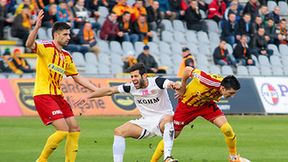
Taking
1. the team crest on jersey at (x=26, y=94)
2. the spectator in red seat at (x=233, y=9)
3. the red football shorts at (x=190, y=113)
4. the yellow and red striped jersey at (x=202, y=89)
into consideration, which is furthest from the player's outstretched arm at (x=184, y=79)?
the spectator in red seat at (x=233, y=9)

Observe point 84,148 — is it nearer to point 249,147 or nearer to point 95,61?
point 249,147

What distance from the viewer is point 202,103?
1435cm

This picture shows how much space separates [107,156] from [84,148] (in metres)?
1.53

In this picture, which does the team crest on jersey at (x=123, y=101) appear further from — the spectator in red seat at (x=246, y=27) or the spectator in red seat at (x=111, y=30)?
the spectator in red seat at (x=246, y=27)

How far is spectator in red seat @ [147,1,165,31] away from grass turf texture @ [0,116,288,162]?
697cm

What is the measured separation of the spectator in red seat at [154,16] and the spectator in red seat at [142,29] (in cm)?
40

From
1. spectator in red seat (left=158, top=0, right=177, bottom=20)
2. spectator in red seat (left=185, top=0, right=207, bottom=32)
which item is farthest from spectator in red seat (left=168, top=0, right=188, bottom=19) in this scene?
spectator in red seat (left=185, top=0, right=207, bottom=32)

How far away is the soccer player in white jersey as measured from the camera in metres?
13.1

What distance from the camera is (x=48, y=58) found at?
1303 centimetres

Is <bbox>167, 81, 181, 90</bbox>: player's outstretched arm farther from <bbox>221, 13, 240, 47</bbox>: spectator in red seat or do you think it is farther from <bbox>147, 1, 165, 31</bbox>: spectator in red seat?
<bbox>221, 13, 240, 47</bbox>: spectator in red seat

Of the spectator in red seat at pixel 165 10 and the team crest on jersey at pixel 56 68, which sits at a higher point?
the team crest on jersey at pixel 56 68

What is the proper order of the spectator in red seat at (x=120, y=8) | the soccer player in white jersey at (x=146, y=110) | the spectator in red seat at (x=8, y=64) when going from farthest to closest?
the spectator in red seat at (x=120, y=8) → the spectator in red seat at (x=8, y=64) → the soccer player in white jersey at (x=146, y=110)

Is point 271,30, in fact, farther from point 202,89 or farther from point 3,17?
point 202,89

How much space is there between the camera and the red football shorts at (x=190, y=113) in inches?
563
